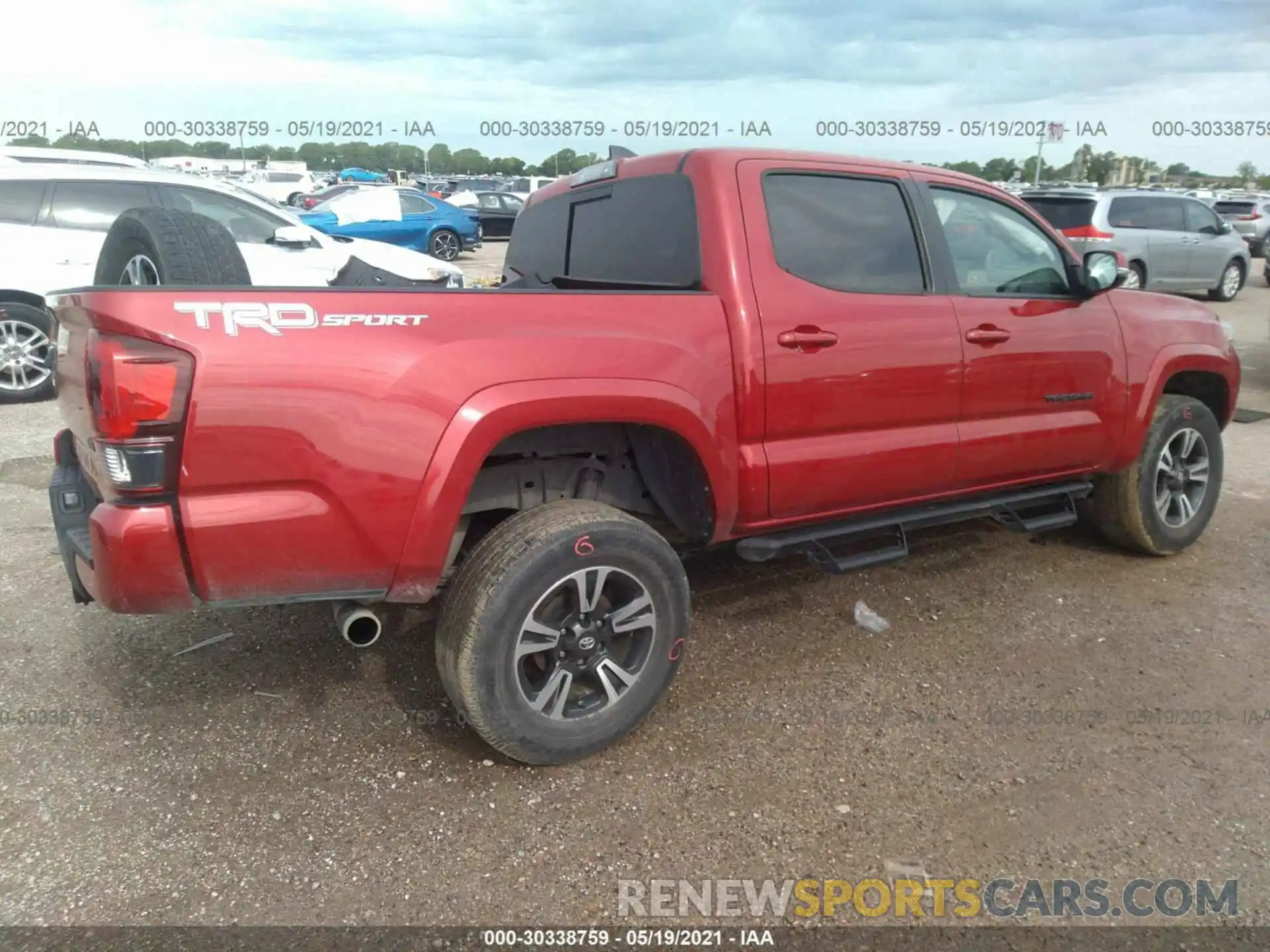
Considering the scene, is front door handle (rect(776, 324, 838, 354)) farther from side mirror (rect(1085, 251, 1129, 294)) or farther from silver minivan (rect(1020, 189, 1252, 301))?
silver minivan (rect(1020, 189, 1252, 301))

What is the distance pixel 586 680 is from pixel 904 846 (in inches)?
42.0

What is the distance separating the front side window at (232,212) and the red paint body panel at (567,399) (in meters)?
5.59

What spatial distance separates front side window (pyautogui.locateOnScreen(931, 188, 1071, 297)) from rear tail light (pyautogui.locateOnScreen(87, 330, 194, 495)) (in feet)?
9.51

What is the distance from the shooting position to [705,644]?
3.70 metres

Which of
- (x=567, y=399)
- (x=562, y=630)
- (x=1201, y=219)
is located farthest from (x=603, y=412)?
(x=1201, y=219)

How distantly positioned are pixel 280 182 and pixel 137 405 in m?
31.4

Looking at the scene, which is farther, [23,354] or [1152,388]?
[23,354]

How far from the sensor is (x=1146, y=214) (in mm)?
13484

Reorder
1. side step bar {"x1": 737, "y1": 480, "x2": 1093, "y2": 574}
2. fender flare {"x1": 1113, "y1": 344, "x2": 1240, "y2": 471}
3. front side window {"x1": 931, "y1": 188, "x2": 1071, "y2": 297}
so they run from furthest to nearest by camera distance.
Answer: fender flare {"x1": 1113, "y1": 344, "x2": 1240, "y2": 471} < front side window {"x1": 931, "y1": 188, "x2": 1071, "y2": 297} < side step bar {"x1": 737, "y1": 480, "x2": 1093, "y2": 574}

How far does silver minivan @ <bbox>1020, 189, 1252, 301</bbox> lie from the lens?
12.6m

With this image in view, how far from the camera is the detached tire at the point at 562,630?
2.64 meters

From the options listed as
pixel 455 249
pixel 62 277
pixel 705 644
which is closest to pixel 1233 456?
pixel 705 644

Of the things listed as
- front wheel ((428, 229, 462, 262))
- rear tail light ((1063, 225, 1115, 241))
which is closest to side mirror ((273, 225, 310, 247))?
rear tail light ((1063, 225, 1115, 241))

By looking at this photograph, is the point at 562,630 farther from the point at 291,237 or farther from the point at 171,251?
the point at 291,237
